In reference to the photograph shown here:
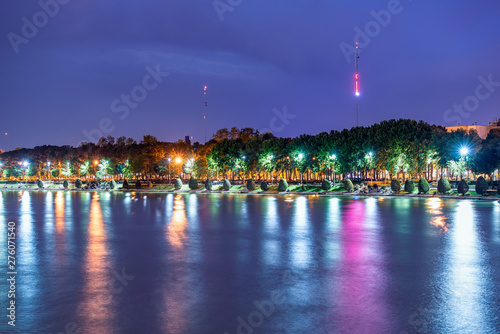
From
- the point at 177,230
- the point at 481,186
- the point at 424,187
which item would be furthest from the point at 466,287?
the point at 424,187

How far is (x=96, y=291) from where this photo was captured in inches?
355

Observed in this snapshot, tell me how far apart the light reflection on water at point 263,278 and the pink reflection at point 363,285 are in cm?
3

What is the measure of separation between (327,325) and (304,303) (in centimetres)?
116

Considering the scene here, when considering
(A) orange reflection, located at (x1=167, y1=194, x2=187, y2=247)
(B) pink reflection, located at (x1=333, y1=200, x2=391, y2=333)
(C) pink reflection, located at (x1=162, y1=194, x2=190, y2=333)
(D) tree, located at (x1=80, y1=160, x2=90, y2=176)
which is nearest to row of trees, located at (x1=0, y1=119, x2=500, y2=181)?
(D) tree, located at (x1=80, y1=160, x2=90, y2=176)

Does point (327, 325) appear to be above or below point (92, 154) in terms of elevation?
below

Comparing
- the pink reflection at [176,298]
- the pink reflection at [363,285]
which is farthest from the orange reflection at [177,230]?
the pink reflection at [363,285]

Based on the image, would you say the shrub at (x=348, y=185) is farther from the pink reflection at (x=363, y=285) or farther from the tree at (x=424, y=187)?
the pink reflection at (x=363, y=285)

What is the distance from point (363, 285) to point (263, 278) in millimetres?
2228

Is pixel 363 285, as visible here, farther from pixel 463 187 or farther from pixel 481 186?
pixel 481 186

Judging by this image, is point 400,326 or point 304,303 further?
point 304,303

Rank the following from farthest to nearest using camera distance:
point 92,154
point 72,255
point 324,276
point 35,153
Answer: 1. point 35,153
2. point 92,154
3. point 72,255
4. point 324,276

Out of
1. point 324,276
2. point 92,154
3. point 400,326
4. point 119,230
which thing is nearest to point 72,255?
point 119,230

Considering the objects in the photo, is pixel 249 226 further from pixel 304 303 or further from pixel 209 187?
pixel 209 187

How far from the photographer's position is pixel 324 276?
10078 mm
